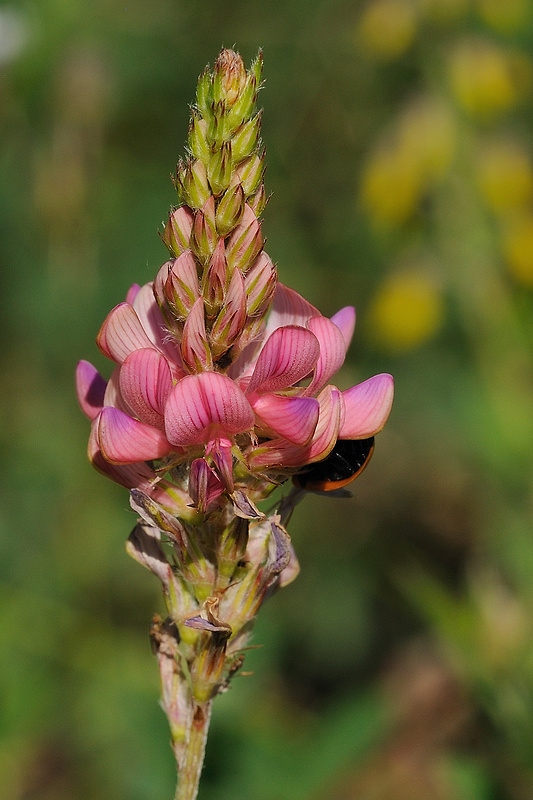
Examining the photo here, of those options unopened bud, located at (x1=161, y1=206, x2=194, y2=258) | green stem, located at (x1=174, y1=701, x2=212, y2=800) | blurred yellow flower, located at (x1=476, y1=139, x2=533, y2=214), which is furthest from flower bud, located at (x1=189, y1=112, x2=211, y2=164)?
blurred yellow flower, located at (x1=476, y1=139, x2=533, y2=214)

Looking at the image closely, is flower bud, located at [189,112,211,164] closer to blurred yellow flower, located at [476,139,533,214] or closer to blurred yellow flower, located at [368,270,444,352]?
blurred yellow flower, located at [368,270,444,352]

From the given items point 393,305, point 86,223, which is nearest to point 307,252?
point 393,305

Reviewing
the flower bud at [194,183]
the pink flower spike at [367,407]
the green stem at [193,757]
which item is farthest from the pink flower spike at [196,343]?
the green stem at [193,757]

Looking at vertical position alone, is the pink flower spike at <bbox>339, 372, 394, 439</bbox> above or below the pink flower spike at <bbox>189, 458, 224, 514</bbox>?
above

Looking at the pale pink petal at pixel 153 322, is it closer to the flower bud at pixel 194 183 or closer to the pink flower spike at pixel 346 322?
the flower bud at pixel 194 183

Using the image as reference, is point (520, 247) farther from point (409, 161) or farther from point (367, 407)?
point (367, 407)

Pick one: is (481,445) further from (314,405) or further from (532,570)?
(314,405)
